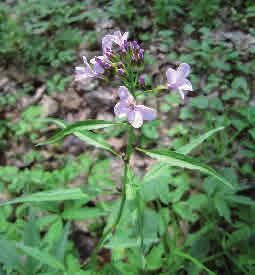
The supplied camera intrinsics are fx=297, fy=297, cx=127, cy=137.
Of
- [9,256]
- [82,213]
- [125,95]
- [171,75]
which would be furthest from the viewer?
[82,213]

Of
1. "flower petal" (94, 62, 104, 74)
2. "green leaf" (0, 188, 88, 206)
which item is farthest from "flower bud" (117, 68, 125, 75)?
"green leaf" (0, 188, 88, 206)

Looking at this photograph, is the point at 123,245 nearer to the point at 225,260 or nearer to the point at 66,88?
the point at 225,260

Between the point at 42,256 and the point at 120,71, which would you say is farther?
the point at 42,256

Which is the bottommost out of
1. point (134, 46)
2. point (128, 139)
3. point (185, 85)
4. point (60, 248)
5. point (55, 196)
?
point (60, 248)

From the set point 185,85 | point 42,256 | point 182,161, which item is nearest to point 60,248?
point 42,256

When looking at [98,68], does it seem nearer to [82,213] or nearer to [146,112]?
[146,112]

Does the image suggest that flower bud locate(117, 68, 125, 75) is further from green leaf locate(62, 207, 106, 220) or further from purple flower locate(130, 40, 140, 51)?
green leaf locate(62, 207, 106, 220)

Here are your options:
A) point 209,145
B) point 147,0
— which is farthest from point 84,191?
point 147,0

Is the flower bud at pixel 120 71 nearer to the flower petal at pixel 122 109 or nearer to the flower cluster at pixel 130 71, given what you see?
the flower cluster at pixel 130 71

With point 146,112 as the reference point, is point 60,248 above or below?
below
